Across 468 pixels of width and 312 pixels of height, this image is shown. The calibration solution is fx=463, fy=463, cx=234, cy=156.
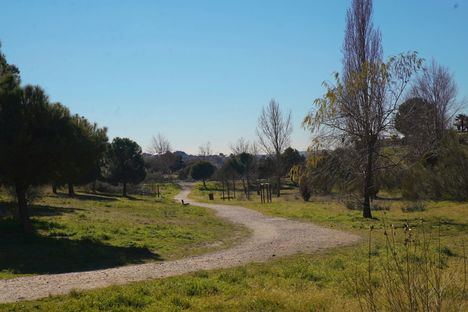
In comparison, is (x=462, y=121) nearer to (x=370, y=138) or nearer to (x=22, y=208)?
(x=370, y=138)

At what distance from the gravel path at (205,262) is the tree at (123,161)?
30958 millimetres

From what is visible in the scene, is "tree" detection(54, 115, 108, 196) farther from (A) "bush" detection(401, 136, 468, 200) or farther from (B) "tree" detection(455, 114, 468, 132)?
(B) "tree" detection(455, 114, 468, 132)

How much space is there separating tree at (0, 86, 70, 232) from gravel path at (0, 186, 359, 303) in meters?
5.66

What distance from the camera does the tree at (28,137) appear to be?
47.9ft

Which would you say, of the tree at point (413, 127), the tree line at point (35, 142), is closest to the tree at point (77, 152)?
the tree line at point (35, 142)

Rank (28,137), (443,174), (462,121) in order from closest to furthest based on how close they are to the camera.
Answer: (28,137)
(443,174)
(462,121)

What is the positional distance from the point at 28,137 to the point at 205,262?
7.11 metres

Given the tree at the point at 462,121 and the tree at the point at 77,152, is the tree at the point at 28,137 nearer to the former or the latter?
the tree at the point at 77,152

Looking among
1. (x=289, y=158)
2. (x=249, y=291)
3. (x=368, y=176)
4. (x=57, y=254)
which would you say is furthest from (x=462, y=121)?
(x=249, y=291)

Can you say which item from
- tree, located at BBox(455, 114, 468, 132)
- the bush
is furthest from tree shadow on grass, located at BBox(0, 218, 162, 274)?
tree, located at BBox(455, 114, 468, 132)

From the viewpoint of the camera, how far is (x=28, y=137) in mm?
14758

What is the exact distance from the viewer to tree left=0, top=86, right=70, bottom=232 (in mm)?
Result: 14594

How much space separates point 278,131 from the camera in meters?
52.7

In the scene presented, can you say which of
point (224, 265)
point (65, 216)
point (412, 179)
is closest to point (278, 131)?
point (412, 179)
